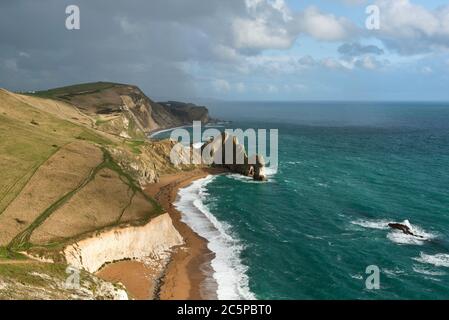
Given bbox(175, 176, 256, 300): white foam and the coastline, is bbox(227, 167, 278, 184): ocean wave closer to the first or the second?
bbox(175, 176, 256, 300): white foam

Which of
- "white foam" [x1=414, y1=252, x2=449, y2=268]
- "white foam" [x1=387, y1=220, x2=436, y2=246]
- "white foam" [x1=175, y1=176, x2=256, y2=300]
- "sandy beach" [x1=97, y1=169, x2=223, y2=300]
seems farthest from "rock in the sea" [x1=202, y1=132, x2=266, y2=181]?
"white foam" [x1=414, y1=252, x2=449, y2=268]

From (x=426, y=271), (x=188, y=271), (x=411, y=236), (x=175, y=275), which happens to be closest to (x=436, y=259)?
(x=426, y=271)

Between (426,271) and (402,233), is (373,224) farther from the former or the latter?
(426,271)

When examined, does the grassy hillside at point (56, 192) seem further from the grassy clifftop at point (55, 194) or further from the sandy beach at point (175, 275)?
the sandy beach at point (175, 275)

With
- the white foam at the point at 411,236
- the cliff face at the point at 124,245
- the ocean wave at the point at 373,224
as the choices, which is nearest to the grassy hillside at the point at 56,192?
the cliff face at the point at 124,245

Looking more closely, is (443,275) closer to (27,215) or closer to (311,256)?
(311,256)

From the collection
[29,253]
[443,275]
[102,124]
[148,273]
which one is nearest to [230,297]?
[148,273]
